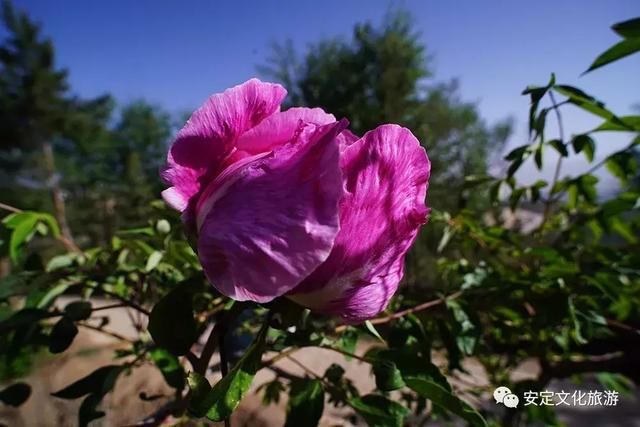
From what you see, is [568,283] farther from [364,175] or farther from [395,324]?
[364,175]

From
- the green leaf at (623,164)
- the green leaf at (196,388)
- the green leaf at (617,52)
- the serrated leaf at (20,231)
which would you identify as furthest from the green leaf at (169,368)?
the green leaf at (623,164)

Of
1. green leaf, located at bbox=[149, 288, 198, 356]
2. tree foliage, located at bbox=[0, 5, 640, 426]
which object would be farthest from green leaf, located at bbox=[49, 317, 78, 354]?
green leaf, located at bbox=[149, 288, 198, 356]

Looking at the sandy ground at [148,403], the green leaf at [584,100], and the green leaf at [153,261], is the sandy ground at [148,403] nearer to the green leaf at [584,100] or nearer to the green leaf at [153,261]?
the green leaf at [153,261]

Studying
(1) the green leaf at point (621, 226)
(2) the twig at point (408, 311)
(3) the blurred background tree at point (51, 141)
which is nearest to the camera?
(2) the twig at point (408, 311)

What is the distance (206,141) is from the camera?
0.21 meters

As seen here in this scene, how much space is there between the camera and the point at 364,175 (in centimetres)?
19

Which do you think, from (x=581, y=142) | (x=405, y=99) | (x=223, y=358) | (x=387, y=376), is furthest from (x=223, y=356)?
(x=405, y=99)

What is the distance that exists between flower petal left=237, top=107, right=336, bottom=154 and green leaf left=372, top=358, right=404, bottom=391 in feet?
0.50

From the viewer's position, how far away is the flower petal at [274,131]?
8.1 inches

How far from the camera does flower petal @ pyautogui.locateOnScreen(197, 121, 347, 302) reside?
6.7 inches

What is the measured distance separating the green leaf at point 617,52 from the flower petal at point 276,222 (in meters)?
0.23

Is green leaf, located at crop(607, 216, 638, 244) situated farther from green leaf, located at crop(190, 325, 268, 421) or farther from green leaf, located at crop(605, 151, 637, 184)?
green leaf, located at crop(190, 325, 268, 421)

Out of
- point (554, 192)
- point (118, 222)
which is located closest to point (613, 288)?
point (554, 192)

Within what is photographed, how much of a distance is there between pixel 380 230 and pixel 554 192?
1.53 feet
